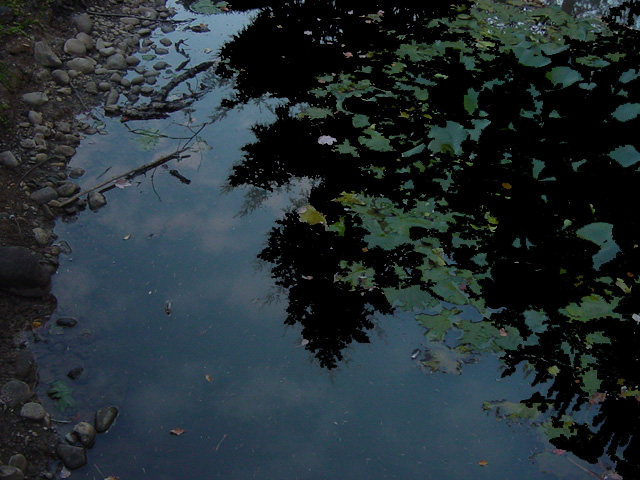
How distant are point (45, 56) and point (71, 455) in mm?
3831

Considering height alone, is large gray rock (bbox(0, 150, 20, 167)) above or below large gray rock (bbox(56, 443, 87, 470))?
above

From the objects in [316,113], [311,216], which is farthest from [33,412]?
[316,113]

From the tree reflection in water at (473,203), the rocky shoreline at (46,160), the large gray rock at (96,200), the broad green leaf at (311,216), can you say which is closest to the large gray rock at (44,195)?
the rocky shoreline at (46,160)

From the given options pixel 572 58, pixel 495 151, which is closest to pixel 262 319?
pixel 495 151

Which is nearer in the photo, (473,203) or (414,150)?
(473,203)

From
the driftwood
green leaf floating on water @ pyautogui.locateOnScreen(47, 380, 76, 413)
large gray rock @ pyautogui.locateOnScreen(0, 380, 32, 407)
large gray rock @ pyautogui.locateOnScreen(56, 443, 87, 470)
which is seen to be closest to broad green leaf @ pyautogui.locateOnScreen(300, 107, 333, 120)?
the driftwood

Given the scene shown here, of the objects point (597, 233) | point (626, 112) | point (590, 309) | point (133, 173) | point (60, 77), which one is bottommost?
point (133, 173)

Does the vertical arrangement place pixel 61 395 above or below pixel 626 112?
below

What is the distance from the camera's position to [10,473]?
209 cm

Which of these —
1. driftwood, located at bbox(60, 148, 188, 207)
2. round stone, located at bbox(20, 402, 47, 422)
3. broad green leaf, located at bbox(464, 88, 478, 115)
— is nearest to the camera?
round stone, located at bbox(20, 402, 47, 422)

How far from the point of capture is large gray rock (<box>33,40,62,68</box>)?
441 cm

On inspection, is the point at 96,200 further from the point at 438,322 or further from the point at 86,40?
the point at 438,322

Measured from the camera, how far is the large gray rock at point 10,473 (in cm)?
207

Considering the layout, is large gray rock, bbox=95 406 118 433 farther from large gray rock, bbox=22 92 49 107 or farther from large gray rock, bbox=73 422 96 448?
large gray rock, bbox=22 92 49 107
